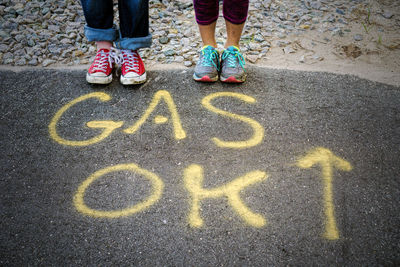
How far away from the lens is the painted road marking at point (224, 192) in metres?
1.52

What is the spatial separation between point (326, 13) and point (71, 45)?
310cm

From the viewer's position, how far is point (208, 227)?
1485 mm

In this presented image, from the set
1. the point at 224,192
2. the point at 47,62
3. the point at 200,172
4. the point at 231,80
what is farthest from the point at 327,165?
the point at 47,62

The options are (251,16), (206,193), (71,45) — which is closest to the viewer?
(206,193)

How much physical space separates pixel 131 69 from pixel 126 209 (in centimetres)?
130

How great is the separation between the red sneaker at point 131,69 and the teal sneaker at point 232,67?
Answer: 72 cm

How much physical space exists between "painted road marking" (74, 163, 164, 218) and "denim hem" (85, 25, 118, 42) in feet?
3.86

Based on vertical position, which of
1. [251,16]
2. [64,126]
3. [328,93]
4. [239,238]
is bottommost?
[239,238]

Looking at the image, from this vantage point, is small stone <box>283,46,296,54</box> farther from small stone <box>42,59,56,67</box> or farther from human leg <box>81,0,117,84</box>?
small stone <box>42,59,56,67</box>

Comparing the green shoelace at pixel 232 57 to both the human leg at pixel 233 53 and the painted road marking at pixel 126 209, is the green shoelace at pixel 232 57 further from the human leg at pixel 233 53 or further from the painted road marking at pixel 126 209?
the painted road marking at pixel 126 209

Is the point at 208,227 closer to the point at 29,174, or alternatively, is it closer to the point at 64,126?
the point at 29,174

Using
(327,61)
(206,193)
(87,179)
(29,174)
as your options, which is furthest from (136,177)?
(327,61)

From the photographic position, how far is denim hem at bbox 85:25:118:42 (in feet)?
7.40

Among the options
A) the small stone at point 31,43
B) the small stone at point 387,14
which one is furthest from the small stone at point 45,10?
the small stone at point 387,14
